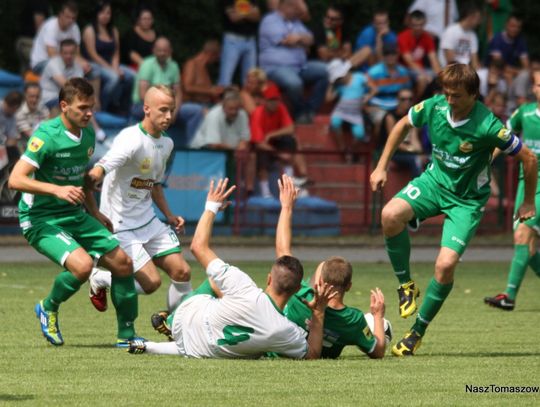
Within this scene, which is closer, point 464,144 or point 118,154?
A: point 464,144

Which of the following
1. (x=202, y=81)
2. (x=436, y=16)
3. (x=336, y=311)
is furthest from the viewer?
(x=436, y=16)

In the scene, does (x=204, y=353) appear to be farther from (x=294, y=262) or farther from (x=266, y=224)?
(x=266, y=224)

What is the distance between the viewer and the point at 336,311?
30.3 feet

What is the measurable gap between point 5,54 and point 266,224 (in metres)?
6.95

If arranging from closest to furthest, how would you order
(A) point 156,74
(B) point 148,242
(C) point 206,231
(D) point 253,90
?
(C) point 206,231
(B) point 148,242
(A) point 156,74
(D) point 253,90

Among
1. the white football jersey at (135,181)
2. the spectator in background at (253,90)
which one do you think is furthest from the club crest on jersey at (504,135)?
the spectator in background at (253,90)

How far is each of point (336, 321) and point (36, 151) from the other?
2.51m

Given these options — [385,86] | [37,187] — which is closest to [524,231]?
[37,187]

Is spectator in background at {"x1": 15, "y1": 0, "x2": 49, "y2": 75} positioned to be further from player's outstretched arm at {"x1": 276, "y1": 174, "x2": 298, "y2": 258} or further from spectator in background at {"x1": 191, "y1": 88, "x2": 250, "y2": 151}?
player's outstretched arm at {"x1": 276, "y1": 174, "x2": 298, "y2": 258}

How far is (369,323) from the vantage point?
389 inches

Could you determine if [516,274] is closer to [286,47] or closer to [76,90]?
[76,90]

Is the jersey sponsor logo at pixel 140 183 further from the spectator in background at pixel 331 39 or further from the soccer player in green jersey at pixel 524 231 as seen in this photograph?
the spectator in background at pixel 331 39

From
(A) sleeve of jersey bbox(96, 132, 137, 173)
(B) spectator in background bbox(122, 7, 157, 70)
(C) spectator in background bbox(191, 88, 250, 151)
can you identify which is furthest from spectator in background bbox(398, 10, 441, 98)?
(A) sleeve of jersey bbox(96, 132, 137, 173)

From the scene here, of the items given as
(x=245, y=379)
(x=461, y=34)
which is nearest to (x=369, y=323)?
(x=245, y=379)
